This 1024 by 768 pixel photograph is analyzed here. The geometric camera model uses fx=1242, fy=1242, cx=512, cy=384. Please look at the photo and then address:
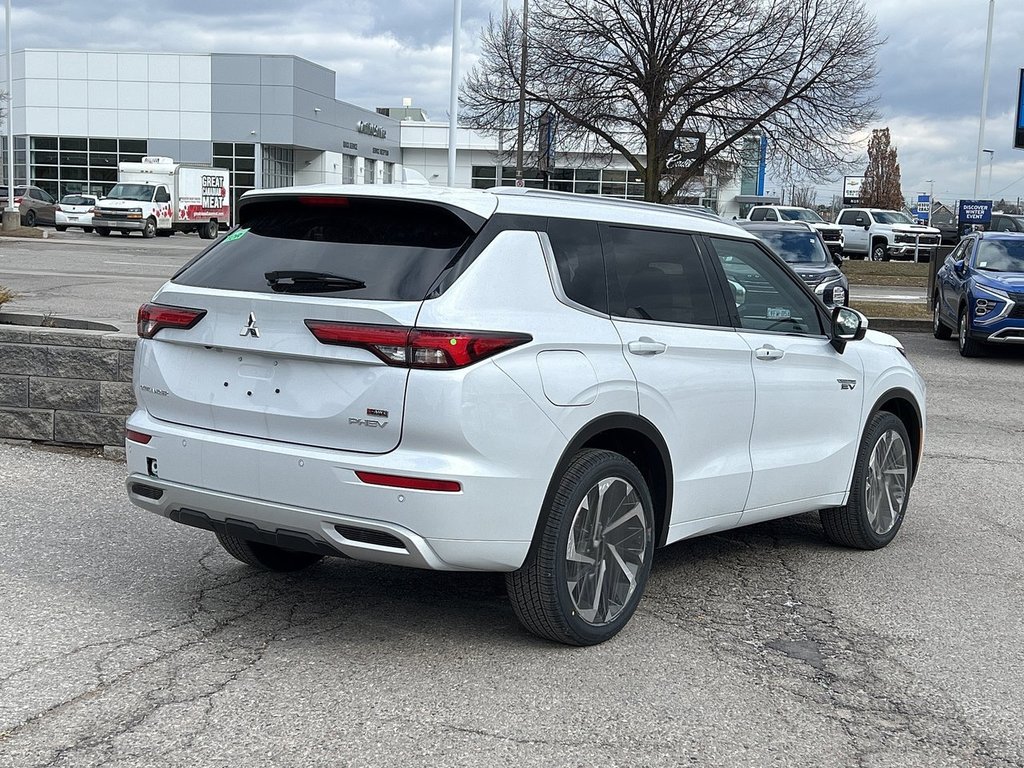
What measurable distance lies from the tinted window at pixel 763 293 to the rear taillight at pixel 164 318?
2.41 meters

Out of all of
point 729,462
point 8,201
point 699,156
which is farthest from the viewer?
point 8,201

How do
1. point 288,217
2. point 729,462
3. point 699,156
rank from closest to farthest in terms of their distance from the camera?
1. point 288,217
2. point 729,462
3. point 699,156

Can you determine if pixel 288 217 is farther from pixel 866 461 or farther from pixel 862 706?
pixel 866 461

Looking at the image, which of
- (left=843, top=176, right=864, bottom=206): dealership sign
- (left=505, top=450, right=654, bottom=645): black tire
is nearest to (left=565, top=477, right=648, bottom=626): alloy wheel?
(left=505, top=450, right=654, bottom=645): black tire

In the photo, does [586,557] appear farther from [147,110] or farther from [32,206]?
[147,110]

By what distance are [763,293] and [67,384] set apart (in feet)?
15.0

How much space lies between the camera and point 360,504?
14.3 feet

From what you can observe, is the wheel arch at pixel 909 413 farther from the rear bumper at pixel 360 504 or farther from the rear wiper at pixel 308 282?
the rear wiper at pixel 308 282

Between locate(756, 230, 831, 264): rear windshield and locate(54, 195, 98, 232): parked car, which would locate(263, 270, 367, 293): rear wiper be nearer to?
locate(756, 230, 831, 264): rear windshield

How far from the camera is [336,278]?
180 inches

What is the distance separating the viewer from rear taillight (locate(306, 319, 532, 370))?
14.1 ft

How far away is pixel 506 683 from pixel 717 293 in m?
2.13

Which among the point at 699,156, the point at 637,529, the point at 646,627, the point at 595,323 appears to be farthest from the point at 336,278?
the point at 699,156

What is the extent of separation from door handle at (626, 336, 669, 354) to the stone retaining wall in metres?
4.00
